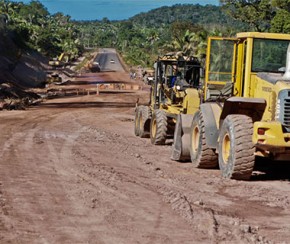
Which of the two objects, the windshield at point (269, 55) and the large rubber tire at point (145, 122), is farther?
the large rubber tire at point (145, 122)

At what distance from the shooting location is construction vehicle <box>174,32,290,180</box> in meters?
10.6

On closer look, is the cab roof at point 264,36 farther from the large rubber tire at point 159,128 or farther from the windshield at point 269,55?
the large rubber tire at point 159,128

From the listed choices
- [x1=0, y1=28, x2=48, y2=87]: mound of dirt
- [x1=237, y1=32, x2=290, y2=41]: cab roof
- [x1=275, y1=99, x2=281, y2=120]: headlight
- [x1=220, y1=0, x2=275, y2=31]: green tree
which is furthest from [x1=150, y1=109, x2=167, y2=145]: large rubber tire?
[x1=220, y1=0, x2=275, y2=31]: green tree

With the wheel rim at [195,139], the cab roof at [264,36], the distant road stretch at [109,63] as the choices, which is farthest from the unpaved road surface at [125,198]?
the distant road stretch at [109,63]

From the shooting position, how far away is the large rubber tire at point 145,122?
62.5 ft

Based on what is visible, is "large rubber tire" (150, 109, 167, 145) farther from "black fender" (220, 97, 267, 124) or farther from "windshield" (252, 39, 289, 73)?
"windshield" (252, 39, 289, 73)

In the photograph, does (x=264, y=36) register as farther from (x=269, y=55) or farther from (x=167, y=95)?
(x=167, y=95)

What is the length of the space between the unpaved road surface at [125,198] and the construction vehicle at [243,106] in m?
0.44

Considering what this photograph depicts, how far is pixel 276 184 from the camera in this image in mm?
11328

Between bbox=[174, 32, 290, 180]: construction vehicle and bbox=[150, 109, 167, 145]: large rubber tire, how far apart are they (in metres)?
3.49

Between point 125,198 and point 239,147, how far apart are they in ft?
8.31

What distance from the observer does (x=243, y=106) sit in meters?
11.7

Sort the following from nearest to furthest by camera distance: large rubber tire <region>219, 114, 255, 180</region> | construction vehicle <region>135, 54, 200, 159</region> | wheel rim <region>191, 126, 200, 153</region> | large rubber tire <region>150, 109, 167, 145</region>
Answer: large rubber tire <region>219, 114, 255, 180</region> < wheel rim <region>191, 126, 200, 153</region> < large rubber tire <region>150, 109, 167, 145</region> < construction vehicle <region>135, 54, 200, 159</region>

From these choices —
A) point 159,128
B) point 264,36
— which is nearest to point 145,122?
point 159,128
